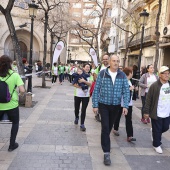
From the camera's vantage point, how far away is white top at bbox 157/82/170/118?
Answer: 441 centimetres

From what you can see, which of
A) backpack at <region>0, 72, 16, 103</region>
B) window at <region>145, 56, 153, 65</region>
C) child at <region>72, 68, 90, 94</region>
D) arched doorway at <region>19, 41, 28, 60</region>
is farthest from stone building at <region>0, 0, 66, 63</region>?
backpack at <region>0, 72, 16, 103</region>

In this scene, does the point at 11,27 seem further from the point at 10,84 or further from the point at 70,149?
the point at 70,149

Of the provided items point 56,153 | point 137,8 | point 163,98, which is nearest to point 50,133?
point 56,153

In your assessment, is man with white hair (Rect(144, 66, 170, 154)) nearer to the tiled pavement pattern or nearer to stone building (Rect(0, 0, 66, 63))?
the tiled pavement pattern

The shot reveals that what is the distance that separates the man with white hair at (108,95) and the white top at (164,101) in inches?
33.7

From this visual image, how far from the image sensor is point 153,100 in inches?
176

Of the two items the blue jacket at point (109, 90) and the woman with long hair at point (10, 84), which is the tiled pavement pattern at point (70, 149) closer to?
the woman with long hair at point (10, 84)

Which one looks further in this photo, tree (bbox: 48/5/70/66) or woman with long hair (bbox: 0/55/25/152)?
tree (bbox: 48/5/70/66)

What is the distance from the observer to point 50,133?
521 centimetres

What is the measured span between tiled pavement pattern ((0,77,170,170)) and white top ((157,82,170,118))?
810mm

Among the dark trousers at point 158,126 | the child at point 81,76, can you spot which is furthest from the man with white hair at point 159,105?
the child at point 81,76

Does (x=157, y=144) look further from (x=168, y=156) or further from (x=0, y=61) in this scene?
(x=0, y=61)

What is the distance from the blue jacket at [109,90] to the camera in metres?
3.87

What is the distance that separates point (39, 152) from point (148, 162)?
6.55 feet
